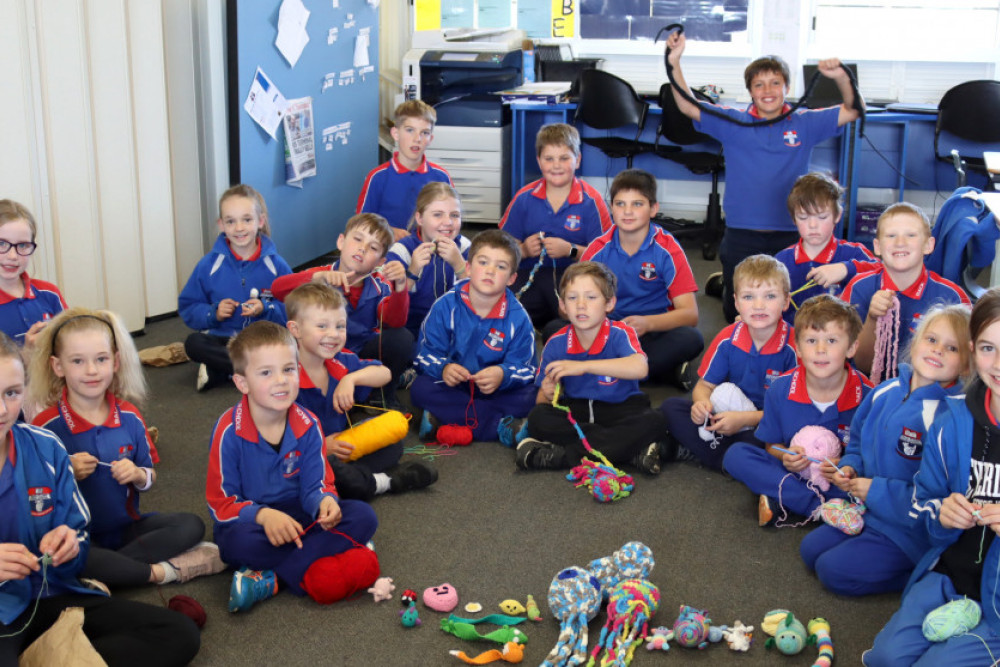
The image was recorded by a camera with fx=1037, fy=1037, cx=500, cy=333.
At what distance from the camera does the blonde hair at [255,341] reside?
236 centimetres

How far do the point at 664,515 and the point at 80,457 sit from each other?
143cm

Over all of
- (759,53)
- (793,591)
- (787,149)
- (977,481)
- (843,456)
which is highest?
(759,53)

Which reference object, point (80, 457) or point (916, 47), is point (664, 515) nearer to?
point (80, 457)

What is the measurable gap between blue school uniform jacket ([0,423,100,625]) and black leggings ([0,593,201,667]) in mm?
30

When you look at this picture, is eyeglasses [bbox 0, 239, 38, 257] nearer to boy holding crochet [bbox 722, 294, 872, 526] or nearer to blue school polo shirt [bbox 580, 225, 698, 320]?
blue school polo shirt [bbox 580, 225, 698, 320]

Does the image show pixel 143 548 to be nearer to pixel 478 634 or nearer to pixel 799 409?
pixel 478 634

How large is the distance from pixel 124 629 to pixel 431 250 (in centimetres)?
175

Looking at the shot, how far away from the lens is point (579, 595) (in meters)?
2.14

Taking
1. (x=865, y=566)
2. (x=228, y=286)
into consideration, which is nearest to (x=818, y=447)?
(x=865, y=566)

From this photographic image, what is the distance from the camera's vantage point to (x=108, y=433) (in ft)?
7.75

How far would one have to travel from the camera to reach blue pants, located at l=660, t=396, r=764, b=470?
2923 mm

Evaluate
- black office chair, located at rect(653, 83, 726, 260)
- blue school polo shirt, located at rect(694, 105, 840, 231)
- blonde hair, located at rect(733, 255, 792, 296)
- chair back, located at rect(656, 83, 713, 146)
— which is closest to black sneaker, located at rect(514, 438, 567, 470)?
blonde hair, located at rect(733, 255, 792, 296)

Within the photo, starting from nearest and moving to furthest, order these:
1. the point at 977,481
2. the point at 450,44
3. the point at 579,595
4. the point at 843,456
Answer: the point at 977,481, the point at 579,595, the point at 843,456, the point at 450,44

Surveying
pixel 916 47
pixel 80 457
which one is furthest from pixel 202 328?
pixel 916 47
